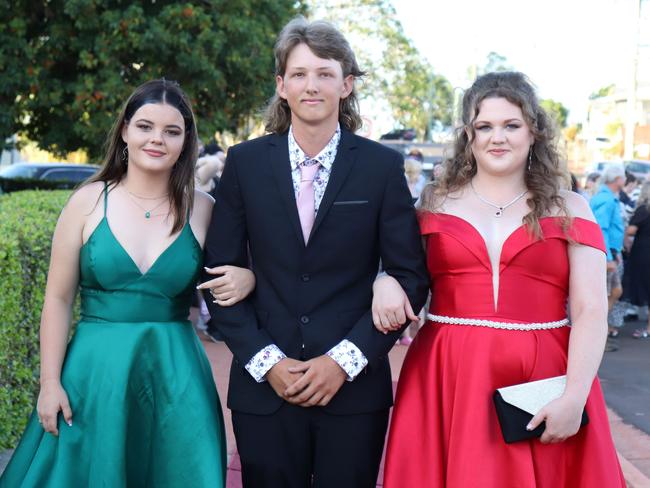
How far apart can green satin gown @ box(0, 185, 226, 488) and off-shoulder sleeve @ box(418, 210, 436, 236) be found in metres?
0.90

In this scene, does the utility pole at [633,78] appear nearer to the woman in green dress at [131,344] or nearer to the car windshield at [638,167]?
the car windshield at [638,167]

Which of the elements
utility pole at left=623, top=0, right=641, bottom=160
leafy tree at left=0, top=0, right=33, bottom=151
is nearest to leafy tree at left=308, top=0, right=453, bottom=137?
utility pole at left=623, top=0, right=641, bottom=160

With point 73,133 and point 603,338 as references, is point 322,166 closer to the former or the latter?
point 603,338

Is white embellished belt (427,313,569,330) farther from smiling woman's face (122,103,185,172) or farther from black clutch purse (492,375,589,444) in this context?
smiling woman's face (122,103,185,172)

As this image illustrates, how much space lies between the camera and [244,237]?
3189 mm

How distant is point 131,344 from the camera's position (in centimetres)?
324

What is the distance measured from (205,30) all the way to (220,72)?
2.29 feet

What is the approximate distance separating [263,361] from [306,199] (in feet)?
2.02

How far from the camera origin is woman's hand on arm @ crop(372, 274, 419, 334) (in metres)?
2.94

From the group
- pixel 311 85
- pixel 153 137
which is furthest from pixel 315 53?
pixel 153 137

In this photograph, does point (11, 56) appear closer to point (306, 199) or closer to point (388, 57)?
point (306, 199)

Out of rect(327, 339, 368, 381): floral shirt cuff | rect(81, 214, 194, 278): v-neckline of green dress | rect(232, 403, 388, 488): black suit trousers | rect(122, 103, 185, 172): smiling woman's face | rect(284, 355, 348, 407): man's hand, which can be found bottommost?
rect(232, 403, 388, 488): black suit trousers

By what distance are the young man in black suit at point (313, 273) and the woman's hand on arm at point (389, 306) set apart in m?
0.07

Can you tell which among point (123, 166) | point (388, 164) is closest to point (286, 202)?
point (388, 164)
